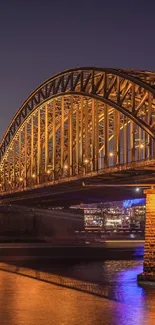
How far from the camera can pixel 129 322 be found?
40844 mm

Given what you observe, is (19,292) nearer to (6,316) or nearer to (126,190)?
(6,316)

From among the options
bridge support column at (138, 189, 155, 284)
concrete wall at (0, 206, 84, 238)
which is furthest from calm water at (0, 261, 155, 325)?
concrete wall at (0, 206, 84, 238)

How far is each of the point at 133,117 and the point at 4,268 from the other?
25.4 meters

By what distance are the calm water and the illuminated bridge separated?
25.7 ft

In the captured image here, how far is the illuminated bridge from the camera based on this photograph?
60906mm

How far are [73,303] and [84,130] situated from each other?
4258 cm

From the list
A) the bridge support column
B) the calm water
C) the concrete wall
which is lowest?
the calm water

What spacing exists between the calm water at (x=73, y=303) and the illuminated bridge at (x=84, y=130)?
7.84 m

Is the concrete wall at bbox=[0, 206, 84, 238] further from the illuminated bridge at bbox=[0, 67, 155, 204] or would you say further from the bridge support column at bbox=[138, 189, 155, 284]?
the bridge support column at bbox=[138, 189, 155, 284]

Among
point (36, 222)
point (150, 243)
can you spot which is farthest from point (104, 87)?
point (36, 222)

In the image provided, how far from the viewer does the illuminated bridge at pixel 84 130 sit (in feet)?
200

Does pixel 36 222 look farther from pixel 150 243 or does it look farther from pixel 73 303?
pixel 73 303

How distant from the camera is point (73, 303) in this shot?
48.7m

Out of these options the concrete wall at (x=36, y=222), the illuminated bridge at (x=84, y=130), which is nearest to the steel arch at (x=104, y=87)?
the illuminated bridge at (x=84, y=130)
